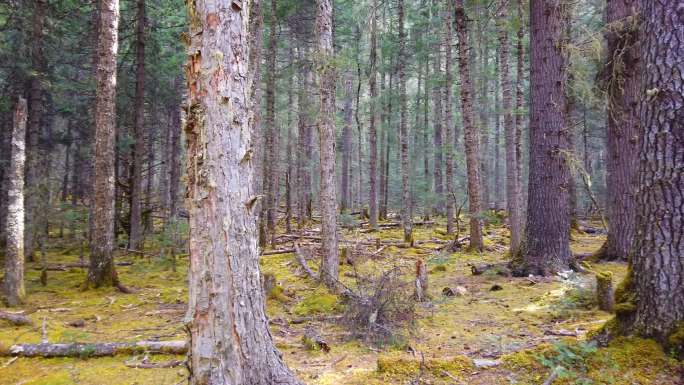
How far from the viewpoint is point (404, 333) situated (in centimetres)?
509

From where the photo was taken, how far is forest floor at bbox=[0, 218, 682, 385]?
10.3 ft

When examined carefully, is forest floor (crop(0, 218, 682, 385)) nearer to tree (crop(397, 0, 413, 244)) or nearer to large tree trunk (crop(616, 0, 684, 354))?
large tree trunk (crop(616, 0, 684, 354))

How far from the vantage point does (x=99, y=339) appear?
16.9 feet

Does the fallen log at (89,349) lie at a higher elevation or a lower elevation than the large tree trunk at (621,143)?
lower

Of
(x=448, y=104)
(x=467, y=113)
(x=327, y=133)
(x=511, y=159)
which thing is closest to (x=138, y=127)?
(x=327, y=133)

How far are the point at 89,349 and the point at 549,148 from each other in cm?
776

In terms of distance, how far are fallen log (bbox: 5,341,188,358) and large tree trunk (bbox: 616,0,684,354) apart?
165 inches

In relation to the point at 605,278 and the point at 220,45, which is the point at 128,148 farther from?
the point at 605,278

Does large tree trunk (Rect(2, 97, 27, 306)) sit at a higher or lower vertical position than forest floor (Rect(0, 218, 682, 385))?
higher

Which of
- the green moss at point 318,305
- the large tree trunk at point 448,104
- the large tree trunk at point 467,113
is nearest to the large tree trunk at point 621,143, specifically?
the large tree trunk at point 467,113

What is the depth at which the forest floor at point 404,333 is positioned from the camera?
3.14 metres

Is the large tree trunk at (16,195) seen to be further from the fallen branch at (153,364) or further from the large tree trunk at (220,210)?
the large tree trunk at (220,210)

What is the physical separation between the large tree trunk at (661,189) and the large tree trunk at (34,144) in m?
10.4

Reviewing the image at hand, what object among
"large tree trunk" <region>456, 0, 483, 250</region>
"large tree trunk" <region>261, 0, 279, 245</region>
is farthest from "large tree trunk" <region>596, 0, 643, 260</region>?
"large tree trunk" <region>261, 0, 279, 245</region>
